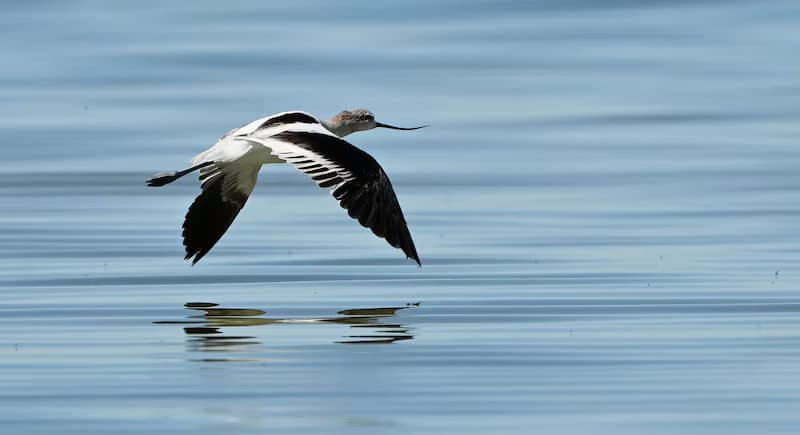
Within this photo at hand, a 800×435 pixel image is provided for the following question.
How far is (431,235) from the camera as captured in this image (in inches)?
523

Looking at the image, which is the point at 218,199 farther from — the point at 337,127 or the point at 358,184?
the point at 358,184

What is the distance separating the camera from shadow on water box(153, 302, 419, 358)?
8.88m

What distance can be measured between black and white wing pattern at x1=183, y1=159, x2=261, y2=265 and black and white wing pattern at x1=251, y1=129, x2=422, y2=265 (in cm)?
124

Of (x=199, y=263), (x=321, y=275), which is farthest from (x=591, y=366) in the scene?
(x=199, y=263)

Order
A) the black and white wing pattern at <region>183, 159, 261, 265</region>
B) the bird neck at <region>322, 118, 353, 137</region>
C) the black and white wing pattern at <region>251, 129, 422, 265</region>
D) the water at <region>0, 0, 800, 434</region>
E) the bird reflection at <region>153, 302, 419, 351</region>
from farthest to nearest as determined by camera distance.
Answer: the bird neck at <region>322, 118, 353, 137</region>
the black and white wing pattern at <region>183, 159, 261, 265</region>
the black and white wing pattern at <region>251, 129, 422, 265</region>
the bird reflection at <region>153, 302, 419, 351</region>
the water at <region>0, 0, 800, 434</region>

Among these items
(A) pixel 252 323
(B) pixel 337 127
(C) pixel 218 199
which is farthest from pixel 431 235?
(A) pixel 252 323

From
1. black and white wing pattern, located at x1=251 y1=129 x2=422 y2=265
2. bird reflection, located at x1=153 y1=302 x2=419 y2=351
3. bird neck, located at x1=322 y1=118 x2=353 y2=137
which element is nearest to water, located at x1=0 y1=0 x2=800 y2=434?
bird reflection, located at x1=153 y1=302 x2=419 y2=351

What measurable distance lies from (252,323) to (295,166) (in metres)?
1.34

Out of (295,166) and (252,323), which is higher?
(295,166)

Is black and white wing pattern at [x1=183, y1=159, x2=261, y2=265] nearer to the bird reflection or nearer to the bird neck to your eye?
the bird neck

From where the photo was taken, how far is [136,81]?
75.2 feet

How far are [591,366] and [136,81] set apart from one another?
15.5 metres

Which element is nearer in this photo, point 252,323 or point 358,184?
point 252,323

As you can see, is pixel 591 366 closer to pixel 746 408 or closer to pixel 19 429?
pixel 746 408
